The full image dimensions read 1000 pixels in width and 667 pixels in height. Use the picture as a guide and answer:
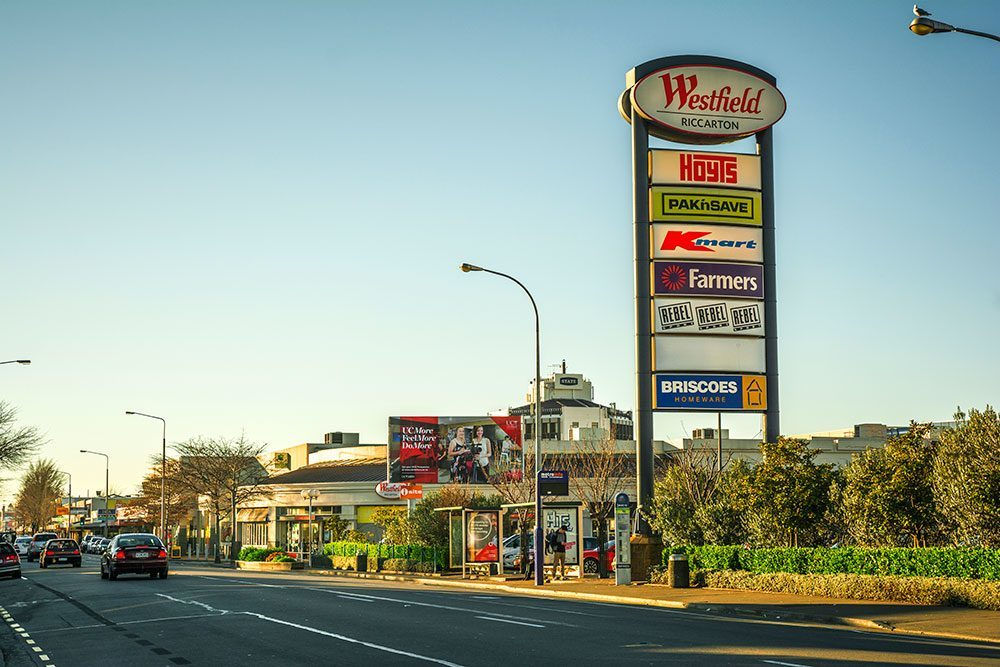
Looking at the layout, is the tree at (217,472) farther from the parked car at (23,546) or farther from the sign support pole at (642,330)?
the sign support pole at (642,330)

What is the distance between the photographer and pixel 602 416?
11369 cm

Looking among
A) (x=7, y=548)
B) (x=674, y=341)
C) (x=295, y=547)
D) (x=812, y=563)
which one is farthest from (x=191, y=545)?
(x=812, y=563)

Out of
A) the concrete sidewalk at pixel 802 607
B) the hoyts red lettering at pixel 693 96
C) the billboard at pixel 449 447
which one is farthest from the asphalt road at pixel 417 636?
the billboard at pixel 449 447

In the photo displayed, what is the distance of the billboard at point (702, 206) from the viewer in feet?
120

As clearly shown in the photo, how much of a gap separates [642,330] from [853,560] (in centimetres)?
1112

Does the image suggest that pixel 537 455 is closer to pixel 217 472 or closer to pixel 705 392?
pixel 705 392

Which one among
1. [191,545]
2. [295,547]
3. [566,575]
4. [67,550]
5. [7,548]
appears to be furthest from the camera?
[191,545]

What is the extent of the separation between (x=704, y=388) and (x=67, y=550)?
42589 millimetres

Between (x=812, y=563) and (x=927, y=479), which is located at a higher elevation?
(x=927, y=479)

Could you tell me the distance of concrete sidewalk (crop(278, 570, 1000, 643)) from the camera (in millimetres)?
19891

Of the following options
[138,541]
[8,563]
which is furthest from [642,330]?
[8,563]

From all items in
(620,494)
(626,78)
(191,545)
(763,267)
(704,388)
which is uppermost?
(626,78)

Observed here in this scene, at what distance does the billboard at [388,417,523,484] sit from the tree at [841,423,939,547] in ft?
178

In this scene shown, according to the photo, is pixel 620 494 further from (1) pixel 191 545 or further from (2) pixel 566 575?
(1) pixel 191 545
